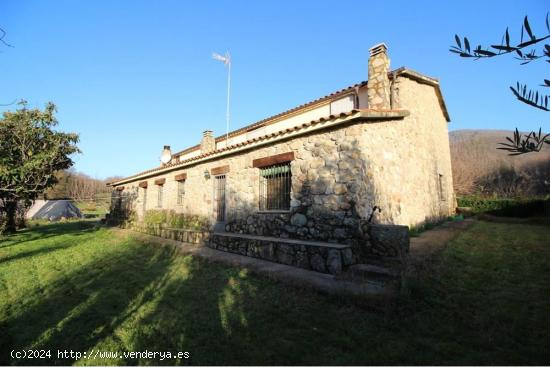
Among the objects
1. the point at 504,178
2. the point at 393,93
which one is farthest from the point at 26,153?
the point at 504,178

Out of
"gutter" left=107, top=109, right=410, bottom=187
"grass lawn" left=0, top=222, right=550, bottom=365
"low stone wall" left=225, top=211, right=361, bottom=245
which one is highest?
"gutter" left=107, top=109, right=410, bottom=187

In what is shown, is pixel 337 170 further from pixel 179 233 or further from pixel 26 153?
pixel 26 153

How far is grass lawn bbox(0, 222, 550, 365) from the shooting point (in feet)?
8.68

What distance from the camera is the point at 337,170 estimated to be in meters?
5.94

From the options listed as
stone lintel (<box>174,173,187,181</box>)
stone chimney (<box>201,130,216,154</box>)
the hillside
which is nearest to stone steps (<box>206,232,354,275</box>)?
stone lintel (<box>174,173,187,181</box>)

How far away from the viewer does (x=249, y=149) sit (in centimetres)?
809

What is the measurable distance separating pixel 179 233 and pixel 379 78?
25.7ft

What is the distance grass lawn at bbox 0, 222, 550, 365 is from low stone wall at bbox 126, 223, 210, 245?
103 inches

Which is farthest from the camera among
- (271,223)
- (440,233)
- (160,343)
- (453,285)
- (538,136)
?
(440,233)

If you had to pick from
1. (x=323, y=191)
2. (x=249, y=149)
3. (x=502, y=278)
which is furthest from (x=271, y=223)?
(x=502, y=278)

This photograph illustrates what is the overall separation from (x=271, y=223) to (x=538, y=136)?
5.99 m

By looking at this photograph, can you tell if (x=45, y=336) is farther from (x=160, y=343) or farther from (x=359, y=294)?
(x=359, y=294)

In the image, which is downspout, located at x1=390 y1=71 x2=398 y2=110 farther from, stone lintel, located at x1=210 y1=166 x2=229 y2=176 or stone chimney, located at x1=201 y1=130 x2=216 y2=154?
stone chimney, located at x1=201 y1=130 x2=216 y2=154

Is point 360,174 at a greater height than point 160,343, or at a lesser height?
greater
